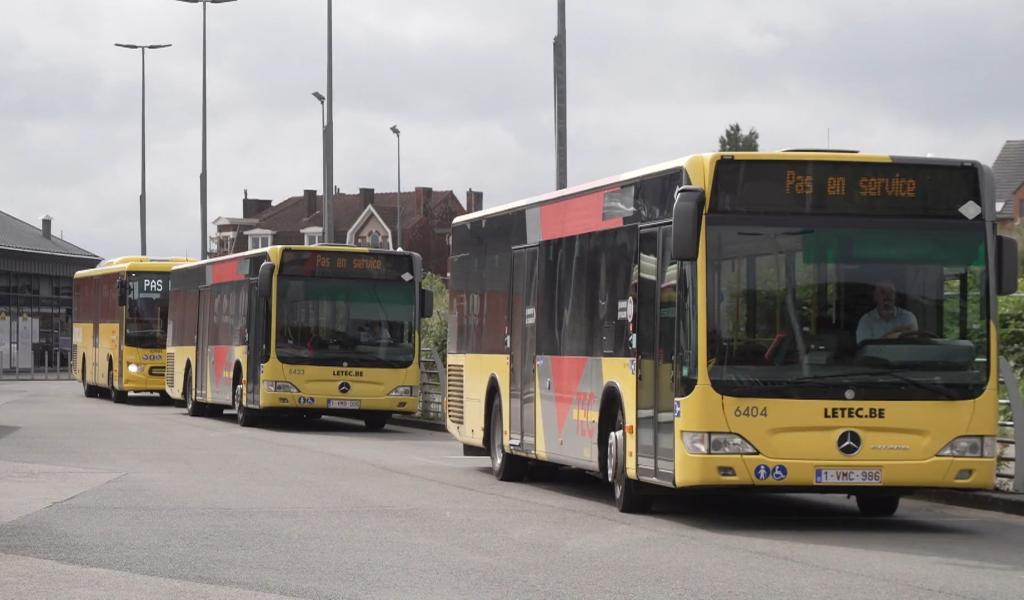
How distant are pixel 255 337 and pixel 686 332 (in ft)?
59.5

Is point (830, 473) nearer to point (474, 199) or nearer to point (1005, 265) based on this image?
point (1005, 265)

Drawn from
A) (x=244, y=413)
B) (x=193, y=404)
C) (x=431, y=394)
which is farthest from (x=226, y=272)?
(x=431, y=394)

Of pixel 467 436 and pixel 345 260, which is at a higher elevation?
pixel 345 260

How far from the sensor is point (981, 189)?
15.1m

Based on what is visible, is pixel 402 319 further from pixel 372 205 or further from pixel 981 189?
pixel 372 205

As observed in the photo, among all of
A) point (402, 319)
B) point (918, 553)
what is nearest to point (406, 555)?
point (918, 553)

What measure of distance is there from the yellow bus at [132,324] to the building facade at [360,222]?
82.3 m

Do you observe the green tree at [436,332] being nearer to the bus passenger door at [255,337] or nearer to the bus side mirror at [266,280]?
the bus passenger door at [255,337]

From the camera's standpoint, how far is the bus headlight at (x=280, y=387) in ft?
102

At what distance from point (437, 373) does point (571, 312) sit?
1775cm

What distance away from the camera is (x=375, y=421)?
3291 cm

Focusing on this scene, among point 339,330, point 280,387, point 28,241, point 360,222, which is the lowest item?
point 280,387

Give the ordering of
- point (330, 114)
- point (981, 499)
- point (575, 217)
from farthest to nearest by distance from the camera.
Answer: point (330, 114)
point (575, 217)
point (981, 499)

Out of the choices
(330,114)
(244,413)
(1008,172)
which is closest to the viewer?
(244,413)
